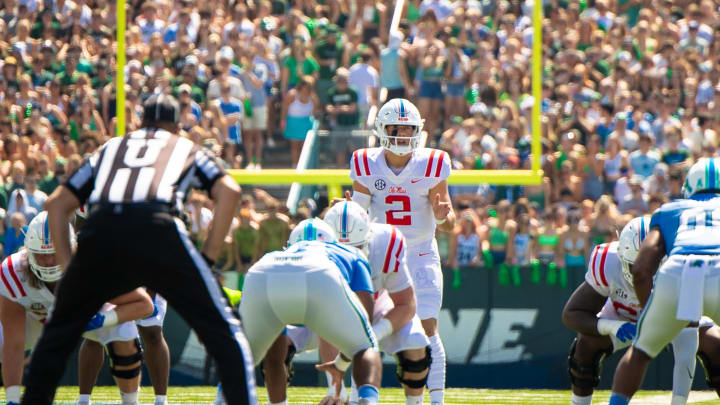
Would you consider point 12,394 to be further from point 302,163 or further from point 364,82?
point 364,82

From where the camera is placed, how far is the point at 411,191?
833 centimetres

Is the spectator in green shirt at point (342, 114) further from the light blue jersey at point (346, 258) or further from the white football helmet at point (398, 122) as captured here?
the light blue jersey at point (346, 258)

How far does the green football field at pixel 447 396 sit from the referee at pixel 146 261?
12.0 ft

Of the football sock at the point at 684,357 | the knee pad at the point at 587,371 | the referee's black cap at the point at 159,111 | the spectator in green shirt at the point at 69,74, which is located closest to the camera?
the referee's black cap at the point at 159,111

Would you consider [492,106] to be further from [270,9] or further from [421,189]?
[421,189]

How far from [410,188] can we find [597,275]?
1.35 meters

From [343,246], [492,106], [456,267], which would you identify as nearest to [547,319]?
[456,267]

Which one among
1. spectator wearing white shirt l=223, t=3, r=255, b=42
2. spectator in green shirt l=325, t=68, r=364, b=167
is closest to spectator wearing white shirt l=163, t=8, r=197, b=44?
spectator wearing white shirt l=223, t=3, r=255, b=42

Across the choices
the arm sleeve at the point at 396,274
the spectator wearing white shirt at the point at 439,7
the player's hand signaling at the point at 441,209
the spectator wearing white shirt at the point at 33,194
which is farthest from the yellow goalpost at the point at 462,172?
the arm sleeve at the point at 396,274

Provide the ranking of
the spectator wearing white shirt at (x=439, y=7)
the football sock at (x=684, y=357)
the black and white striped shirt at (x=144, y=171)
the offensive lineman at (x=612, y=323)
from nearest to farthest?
the black and white striped shirt at (x=144, y=171) < the offensive lineman at (x=612, y=323) < the football sock at (x=684, y=357) < the spectator wearing white shirt at (x=439, y=7)

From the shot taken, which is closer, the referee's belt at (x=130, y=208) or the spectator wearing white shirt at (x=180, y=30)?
the referee's belt at (x=130, y=208)

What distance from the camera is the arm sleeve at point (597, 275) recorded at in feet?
24.7

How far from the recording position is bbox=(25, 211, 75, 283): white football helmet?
7.31 metres

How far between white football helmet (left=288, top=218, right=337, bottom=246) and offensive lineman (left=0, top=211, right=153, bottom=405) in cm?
111
